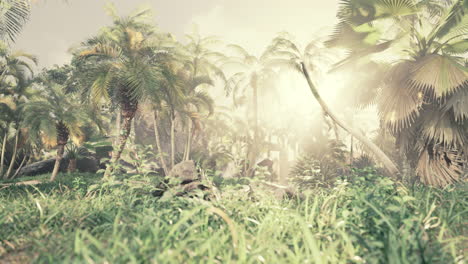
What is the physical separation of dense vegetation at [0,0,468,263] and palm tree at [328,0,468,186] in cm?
4

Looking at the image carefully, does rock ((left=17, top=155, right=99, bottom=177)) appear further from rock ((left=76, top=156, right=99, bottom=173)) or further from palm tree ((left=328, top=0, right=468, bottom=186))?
palm tree ((left=328, top=0, right=468, bottom=186))

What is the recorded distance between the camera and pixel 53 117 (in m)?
15.3

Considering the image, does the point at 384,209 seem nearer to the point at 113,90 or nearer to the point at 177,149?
the point at 113,90

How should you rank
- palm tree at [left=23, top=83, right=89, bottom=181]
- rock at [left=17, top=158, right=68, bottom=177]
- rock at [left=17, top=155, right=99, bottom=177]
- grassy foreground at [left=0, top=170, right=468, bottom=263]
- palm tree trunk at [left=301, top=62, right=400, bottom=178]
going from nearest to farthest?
grassy foreground at [left=0, top=170, right=468, bottom=263] → palm tree trunk at [left=301, top=62, right=400, bottom=178] → palm tree at [left=23, top=83, right=89, bottom=181] → rock at [left=17, top=158, right=68, bottom=177] → rock at [left=17, top=155, right=99, bottom=177]

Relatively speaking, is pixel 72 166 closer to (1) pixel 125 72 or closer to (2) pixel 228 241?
(1) pixel 125 72

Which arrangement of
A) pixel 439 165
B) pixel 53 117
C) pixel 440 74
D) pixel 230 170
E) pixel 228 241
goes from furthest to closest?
1. pixel 230 170
2. pixel 53 117
3. pixel 439 165
4. pixel 440 74
5. pixel 228 241

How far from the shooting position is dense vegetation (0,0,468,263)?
1988 mm

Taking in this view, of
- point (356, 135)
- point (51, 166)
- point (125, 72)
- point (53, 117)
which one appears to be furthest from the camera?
point (51, 166)

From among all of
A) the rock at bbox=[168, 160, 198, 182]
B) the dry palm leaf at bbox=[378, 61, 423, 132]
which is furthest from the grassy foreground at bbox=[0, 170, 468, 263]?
the dry palm leaf at bbox=[378, 61, 423, 132]

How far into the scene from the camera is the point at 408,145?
8.84 metres

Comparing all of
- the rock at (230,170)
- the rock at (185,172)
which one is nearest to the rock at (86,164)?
the rock at (230,170)

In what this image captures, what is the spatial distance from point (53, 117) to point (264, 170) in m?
12.9

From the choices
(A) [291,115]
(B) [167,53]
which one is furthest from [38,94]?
(A) [291,115]

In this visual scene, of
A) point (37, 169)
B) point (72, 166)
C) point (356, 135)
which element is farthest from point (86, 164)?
point (356, 135)
